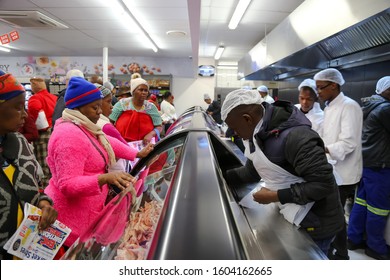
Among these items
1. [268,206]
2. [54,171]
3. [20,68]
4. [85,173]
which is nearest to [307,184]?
[268,206]

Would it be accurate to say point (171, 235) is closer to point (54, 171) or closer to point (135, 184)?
point (135, 184)

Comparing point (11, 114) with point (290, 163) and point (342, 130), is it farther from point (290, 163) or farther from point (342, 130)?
point (342, 130)

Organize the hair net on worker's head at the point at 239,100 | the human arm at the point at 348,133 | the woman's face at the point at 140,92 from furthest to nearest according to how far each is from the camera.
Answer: the woman's face at the point at 140,92 < the human arm at the point at 348,133 < the hair net on worker's head at the point at 239,100

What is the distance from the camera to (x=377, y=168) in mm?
2773

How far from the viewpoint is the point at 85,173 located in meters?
1.53

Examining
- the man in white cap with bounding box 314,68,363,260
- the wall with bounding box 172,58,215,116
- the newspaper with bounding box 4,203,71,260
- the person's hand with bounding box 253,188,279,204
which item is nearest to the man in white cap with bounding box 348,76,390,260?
the man in white cap with bounding box 314,68,363,260

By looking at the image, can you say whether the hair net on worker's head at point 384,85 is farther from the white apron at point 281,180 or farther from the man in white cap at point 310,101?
the white apron at point 281,180

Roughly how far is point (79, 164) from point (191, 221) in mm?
1148

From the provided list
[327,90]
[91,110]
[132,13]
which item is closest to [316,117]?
[327,90]

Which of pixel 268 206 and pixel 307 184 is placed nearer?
pixel 307 184

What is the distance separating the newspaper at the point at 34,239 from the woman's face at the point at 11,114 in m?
0.34

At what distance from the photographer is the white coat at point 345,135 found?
241cm

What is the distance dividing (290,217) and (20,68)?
12.7 metres

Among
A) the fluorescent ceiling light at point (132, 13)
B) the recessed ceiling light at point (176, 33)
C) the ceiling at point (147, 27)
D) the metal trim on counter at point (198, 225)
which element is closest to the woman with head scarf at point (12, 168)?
the metal trim on counter at point (198, 225)
